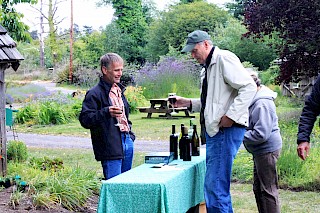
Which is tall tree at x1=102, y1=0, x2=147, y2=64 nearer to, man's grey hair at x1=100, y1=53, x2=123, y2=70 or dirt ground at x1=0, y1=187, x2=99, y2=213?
dirt ground at x1=0, y1=187, x2=99, y2=213

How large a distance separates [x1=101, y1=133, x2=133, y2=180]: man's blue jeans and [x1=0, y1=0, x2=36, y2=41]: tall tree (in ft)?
22.3

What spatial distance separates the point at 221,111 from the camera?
15.3 ft

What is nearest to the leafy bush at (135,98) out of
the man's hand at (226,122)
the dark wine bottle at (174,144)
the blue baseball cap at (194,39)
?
the dark wine bottle at (174,144)

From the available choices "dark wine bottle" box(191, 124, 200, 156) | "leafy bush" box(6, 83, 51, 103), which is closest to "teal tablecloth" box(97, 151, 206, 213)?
"dark wine bottle" box(191, 124, 200, 156)

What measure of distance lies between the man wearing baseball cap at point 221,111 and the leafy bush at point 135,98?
16435 millimetres

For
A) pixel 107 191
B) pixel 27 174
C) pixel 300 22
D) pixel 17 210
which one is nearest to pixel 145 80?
pixel 300 22

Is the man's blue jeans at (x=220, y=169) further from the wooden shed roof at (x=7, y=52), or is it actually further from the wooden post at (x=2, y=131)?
the wooden post at (x=2, y=131)

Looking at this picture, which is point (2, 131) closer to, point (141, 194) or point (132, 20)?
point (141, 194)

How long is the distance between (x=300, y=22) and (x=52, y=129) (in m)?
7.78

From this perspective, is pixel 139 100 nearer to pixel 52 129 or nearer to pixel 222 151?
pixel 52 129

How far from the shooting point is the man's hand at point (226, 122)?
457 centimetres

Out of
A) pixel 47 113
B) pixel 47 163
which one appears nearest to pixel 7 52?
pixel 47 163

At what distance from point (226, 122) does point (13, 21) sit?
8106 mm

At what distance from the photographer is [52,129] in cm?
1678
